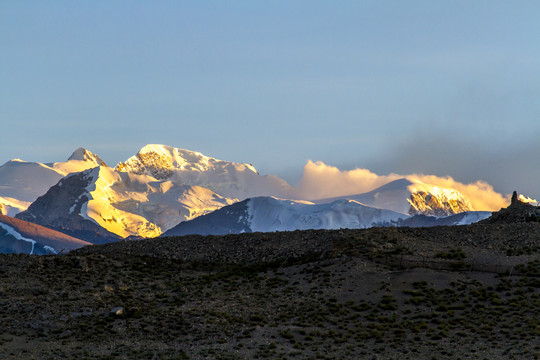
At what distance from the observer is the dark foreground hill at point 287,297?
64875mm

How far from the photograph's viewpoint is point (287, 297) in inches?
3145

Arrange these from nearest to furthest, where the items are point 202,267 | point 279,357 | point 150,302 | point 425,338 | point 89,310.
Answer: point 279,357 < point 425,338 < point 89,310 < point 150,302 < point 202,267

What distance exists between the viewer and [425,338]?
67.0 meters

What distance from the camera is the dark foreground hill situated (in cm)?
6488

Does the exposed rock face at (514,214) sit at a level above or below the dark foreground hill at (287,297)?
above

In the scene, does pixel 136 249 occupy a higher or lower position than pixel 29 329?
higher

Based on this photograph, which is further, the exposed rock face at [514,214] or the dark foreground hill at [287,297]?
the exposed rock face at [514,214]

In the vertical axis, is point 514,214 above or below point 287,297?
above

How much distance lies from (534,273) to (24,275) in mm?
54543

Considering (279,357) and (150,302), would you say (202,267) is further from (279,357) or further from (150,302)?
(279,357)

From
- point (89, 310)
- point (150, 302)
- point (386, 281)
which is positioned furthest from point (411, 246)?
point (89, 310)

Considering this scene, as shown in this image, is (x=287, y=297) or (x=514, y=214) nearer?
(x=287, y=297)

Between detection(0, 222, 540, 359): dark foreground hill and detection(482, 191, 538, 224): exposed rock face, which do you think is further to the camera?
detection(482, 191, 538, 224): exposed rock face

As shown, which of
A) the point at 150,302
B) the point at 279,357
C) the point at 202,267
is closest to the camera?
the point at 279,357
